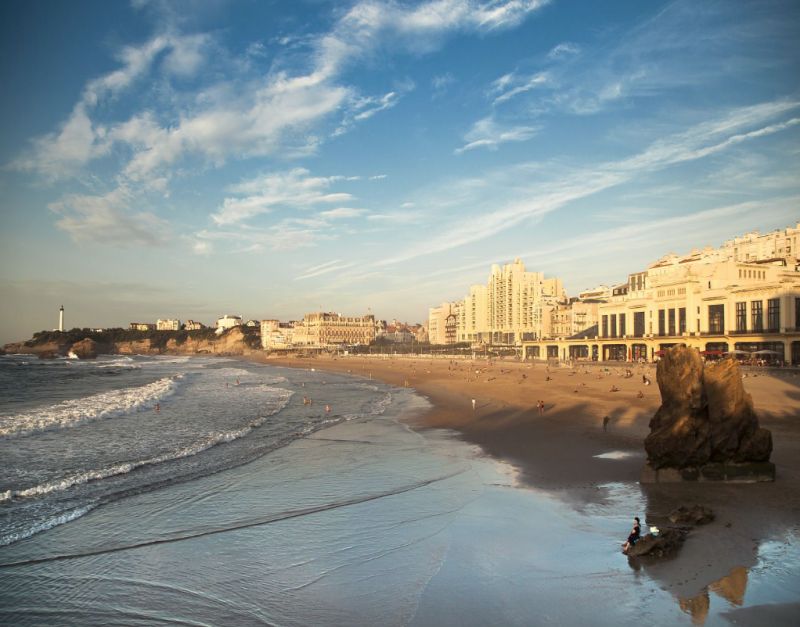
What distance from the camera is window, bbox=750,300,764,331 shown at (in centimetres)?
5341

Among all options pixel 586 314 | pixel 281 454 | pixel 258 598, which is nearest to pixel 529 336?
pixel 586 314

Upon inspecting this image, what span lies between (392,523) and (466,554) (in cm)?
222

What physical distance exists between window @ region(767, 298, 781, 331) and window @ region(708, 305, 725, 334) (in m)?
5.40

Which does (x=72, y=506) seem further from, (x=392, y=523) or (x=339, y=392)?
(x=339, y=392)

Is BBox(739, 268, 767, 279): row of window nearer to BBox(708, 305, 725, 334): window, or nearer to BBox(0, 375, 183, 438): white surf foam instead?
BBox(708, 305, 725, 334): window

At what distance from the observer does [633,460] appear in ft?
52.9

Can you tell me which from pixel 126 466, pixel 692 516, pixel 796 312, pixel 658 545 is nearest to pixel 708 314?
pixel 796 312

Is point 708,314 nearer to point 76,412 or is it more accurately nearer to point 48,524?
point 76,412

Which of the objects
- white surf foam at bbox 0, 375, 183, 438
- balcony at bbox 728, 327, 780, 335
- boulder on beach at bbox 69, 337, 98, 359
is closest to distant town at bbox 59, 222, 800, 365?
balcony at bbox 728, 327, 780, 335

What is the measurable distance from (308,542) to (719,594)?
690 cm

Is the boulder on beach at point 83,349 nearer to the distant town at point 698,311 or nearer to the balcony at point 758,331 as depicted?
the distant town at point 698,311

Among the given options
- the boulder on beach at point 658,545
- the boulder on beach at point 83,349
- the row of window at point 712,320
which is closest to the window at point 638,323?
the row of window at point 712,320

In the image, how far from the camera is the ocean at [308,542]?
25.1 ft

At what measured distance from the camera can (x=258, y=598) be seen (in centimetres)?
807
